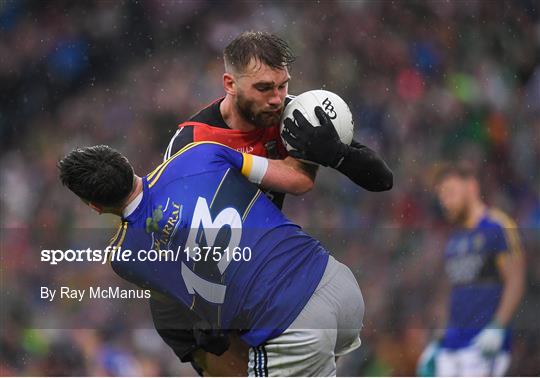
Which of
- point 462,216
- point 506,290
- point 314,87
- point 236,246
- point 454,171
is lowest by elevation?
point 506,290

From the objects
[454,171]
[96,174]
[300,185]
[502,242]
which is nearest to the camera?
[96,174]

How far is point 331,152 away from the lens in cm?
346

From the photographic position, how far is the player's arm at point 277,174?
349cm

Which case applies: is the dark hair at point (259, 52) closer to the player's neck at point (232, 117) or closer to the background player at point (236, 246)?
the player's neck at point (232, 117)

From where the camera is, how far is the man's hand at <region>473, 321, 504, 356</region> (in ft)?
21.7

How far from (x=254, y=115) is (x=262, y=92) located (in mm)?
109

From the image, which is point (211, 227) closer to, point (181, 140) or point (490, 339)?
point (181, 140)

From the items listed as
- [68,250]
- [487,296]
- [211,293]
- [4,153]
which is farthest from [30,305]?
[211,293]

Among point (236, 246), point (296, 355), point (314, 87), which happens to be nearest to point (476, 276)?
point (314, 87)

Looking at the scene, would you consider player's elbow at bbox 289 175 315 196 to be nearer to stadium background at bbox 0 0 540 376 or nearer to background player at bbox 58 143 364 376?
background player at bbox 58 143 364 376

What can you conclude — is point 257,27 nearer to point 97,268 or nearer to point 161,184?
point 97,268

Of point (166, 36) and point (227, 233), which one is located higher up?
point (166, 36)

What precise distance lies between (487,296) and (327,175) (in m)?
1.75

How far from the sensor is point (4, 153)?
314 inches
